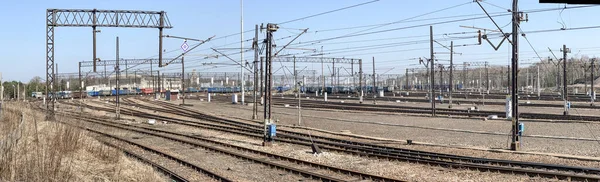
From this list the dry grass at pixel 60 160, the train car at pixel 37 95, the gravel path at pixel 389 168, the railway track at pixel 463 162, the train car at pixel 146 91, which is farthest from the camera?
the train car at pixel 146 91

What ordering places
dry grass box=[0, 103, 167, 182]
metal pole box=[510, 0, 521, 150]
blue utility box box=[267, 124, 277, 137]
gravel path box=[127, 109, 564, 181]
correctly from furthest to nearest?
blue utility box box=[267, 124, 277, 137], metal pole box=[510, 0, 521, 150], gravel path box=[127, 109, 564, 181], dry grass box=[0, 103, 167, 182]

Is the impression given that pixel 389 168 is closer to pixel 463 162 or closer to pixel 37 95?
pixel 463 162

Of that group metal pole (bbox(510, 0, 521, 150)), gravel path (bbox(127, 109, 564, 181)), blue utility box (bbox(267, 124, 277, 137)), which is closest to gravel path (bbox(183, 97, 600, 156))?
metal pole (bbox(510, 0, 521, 150))

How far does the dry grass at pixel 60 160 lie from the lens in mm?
9312

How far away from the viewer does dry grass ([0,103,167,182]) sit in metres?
9.31

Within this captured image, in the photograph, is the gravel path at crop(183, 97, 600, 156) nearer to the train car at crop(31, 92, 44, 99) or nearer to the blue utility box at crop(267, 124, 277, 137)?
the blue utility box at crop(267, 124, 277, 137)

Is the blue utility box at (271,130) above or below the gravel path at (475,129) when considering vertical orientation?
above

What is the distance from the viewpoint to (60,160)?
10219mm

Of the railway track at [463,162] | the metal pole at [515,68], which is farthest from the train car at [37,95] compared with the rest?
the metal pole at [515,68]

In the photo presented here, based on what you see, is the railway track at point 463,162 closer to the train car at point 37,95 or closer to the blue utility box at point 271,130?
the blue utility box at point 271,130

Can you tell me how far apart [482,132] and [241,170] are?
55.4 feet

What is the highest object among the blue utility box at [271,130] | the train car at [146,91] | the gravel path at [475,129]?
the train car at [146,91]

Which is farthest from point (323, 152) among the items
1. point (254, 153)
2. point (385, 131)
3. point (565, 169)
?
point (385, 131)

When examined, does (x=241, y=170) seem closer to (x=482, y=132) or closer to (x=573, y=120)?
(x=482, y=132)
